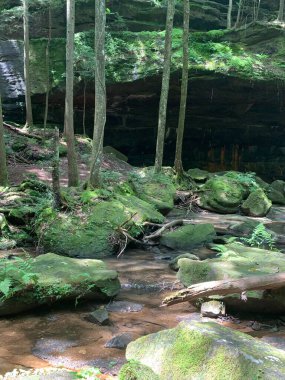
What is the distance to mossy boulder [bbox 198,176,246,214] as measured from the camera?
47.3 feet

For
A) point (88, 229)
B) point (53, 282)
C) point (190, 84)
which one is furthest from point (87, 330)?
point (190, 84)

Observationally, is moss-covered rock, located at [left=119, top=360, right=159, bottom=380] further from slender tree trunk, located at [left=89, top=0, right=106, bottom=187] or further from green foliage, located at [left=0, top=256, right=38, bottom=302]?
slender tree trunk, located at [left=89, top=0, right=106, bottom=187]

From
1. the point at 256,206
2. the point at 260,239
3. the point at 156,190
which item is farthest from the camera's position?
the point at 256,206

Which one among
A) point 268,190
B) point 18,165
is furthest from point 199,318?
point 268,190

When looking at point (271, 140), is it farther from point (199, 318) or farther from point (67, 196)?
point (199, 318)

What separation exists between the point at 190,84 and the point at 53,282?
53.7 feet

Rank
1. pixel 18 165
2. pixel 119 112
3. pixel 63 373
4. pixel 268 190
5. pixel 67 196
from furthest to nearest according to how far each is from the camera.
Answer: pixel 119 112 < pixel 268 190 < pixel 18 165 < pixel 67 196 < pixel 63 373

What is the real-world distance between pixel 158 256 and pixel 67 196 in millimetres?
2678

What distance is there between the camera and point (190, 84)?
20.0 metres

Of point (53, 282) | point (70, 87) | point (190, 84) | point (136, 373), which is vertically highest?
point (190, 84)

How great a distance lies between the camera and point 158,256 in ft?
28.8

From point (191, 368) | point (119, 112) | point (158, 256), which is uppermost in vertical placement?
→ point (119, 112)

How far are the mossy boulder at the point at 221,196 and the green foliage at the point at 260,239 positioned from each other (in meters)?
4.31

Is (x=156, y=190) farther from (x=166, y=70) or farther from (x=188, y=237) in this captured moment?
(x=166, y=70)
